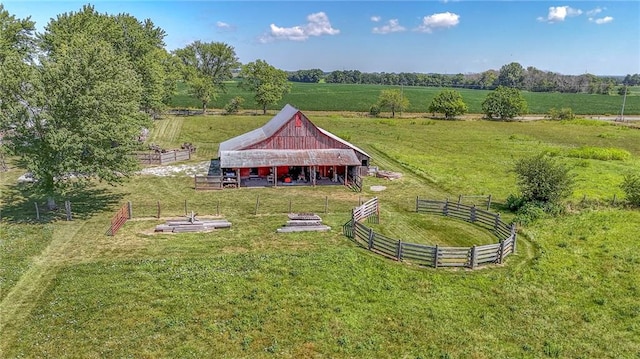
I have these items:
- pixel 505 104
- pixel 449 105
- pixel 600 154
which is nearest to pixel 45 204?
pixel 600 154

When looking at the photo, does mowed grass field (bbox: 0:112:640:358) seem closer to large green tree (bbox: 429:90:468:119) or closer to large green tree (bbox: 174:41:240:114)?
large green tree (bbox: 429:90:468:119)

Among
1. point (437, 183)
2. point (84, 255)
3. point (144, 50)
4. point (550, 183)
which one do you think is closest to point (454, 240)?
point (550, 183)

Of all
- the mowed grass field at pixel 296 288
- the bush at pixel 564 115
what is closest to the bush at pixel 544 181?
the mowed grass field at pixel 296 288

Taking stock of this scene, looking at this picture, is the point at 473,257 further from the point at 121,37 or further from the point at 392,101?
the point at 392,101

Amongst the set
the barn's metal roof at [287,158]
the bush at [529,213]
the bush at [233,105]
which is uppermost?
the bush at [233,105]


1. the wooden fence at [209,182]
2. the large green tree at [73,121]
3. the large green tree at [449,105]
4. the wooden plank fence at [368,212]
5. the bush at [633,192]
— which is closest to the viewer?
the large green tree at [73,121]

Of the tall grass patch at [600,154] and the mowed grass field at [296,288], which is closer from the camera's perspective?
the mowed grass field at [296,288]

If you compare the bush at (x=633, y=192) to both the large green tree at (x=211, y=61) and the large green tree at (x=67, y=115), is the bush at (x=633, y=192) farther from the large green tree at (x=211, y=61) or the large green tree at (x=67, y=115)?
the large green tree at (x=211, y=61)
